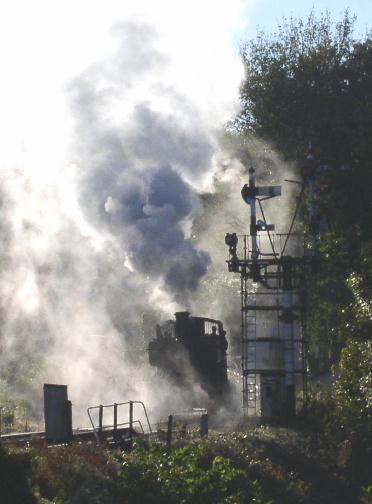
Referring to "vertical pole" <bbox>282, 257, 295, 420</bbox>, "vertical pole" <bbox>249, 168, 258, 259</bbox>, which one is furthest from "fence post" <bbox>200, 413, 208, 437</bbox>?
"vertical pole" <bbox>249, 168, 258, 259</bbox>

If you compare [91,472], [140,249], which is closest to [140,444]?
[91,472]

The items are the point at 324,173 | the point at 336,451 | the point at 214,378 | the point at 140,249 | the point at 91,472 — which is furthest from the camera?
the point at 140,249

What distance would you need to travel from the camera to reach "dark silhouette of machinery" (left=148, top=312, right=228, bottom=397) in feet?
106

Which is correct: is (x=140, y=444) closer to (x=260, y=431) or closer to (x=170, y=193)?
(x=260, y=431)

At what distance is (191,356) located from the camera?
32.3m

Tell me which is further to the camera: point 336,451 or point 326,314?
point 326,314

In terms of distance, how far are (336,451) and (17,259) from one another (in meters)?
21.3

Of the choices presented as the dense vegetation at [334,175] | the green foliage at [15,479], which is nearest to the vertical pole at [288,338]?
the dense vegetation at [334,175]

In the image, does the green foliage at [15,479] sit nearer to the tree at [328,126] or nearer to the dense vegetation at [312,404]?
the dense vegetation at [312,404]

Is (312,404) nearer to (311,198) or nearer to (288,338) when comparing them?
(288,338)

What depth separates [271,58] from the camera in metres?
51.1

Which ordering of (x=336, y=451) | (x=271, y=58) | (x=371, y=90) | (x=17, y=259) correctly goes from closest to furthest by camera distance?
(x=336, y=451), (x=17, y=259), (x=371, y=90), (x=271, y=58)

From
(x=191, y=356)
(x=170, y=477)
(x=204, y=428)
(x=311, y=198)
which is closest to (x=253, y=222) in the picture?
(x=311, y=198)

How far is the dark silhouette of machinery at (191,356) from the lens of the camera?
32.4 metres
